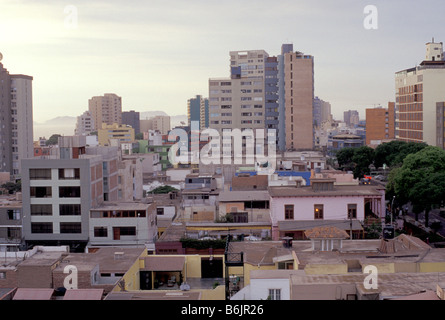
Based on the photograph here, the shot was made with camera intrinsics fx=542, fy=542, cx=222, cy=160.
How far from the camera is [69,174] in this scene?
45.1ft

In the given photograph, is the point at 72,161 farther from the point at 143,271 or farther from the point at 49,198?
the point at 143,271

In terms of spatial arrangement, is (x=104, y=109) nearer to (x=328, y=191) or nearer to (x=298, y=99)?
(x=298, y=99)

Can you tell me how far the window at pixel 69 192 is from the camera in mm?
13703

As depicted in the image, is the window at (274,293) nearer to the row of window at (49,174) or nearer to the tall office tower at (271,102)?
the row of window at (49,174)

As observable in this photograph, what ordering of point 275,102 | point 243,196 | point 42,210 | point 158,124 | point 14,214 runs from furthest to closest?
point 158,124, point 275,102, point 243,196, point 14,214, point 42,210

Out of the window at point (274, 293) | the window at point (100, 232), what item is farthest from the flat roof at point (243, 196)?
the window at point (274, 293)

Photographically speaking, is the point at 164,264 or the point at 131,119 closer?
the point at 164,264

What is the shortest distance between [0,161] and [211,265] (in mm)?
24588

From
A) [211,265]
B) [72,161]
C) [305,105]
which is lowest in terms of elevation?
[211,265]

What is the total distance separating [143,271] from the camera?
9930 millimetres

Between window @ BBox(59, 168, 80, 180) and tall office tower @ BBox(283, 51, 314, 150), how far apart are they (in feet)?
72.4

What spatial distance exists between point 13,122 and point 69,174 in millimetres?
20971

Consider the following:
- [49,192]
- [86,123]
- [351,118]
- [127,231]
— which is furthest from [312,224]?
[351,118]
